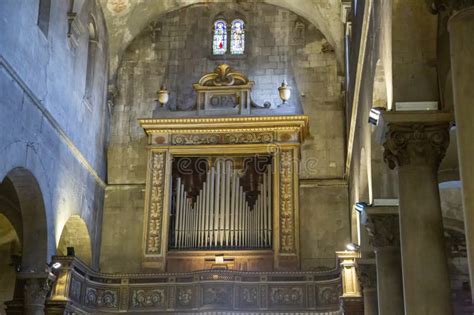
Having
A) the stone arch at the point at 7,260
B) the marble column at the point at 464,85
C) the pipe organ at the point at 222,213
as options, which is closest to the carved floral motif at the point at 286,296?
the pipe organ at the point at 222,213

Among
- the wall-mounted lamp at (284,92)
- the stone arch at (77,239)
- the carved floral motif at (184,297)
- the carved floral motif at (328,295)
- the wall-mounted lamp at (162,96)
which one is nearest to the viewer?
the carved floral motif at (328,295)

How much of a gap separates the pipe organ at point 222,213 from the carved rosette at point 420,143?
450 inches

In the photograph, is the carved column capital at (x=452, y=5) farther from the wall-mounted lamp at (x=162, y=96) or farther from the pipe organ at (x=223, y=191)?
the wall-mounted lamp at (x=162, y=96)

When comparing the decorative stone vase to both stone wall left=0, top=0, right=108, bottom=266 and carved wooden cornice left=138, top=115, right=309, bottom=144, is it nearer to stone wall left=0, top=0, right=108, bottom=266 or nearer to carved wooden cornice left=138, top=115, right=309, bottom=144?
carved wooden cornice left=138, top=115, right=309, bottom=144

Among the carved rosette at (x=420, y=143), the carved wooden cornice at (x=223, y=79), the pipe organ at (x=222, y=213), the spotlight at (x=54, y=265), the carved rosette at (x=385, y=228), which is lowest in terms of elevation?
the spotlight at (x=54, y=265)

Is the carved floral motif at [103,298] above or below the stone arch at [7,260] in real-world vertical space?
below

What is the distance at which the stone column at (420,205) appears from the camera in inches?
373

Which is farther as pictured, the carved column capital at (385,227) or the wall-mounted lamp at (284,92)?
the wall-mounted lamp at (284,92)

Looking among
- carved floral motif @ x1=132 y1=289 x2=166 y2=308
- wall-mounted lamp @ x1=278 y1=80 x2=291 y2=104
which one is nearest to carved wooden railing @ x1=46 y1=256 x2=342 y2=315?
carved floral motif @ x1=132 y1=289 x2=166 y2=308

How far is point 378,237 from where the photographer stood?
1258 cm

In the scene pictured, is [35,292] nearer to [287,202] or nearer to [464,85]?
[287,202]

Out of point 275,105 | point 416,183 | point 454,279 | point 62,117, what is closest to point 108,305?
point 62,117

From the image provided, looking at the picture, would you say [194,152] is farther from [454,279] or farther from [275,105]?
[454,279]

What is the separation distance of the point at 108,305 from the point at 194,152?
498 centimetres
